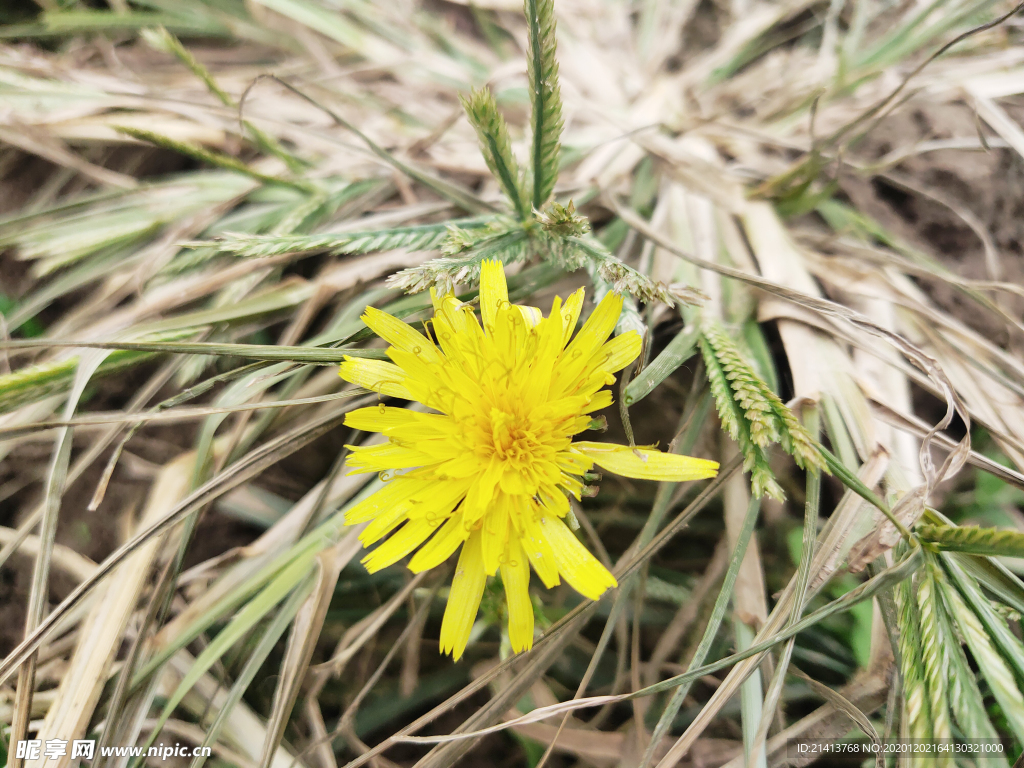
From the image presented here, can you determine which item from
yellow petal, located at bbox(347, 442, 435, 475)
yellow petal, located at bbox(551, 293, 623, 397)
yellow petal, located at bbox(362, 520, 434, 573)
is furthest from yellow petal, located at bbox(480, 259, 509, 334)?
yellow petal, located at bbox(362, 520, 434, 573)

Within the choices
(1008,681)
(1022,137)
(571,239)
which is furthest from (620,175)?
(1008,681)

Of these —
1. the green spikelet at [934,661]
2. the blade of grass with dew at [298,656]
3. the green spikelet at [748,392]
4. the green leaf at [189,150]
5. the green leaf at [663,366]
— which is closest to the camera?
the green spikelet at [934,661]

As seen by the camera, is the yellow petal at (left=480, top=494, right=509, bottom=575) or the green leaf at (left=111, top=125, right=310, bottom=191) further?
the green leaf at (left=111, top=125, right=310, bottom=191)

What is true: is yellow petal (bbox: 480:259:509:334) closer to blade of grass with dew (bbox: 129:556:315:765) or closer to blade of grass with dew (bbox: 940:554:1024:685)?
blade of grass with dew (bbox: 129:556:315:765)

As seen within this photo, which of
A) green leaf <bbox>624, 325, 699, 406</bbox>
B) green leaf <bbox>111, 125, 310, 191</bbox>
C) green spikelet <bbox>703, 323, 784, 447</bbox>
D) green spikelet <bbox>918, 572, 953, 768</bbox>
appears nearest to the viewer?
green spikelet <bbox>918, 572, 953, 768</bbox>

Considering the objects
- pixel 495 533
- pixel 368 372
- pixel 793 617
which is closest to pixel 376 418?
pixel 368 372

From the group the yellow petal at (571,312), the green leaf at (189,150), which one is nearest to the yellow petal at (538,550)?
the yellow petal at (571,312)

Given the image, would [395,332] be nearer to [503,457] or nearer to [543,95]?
[503,457]

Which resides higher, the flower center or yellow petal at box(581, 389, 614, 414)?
yellow petal at box(581, 389, 614, 414)

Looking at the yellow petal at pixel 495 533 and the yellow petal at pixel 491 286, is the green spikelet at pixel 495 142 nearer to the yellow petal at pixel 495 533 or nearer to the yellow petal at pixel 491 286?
the yellow petal at pixel 491 286
